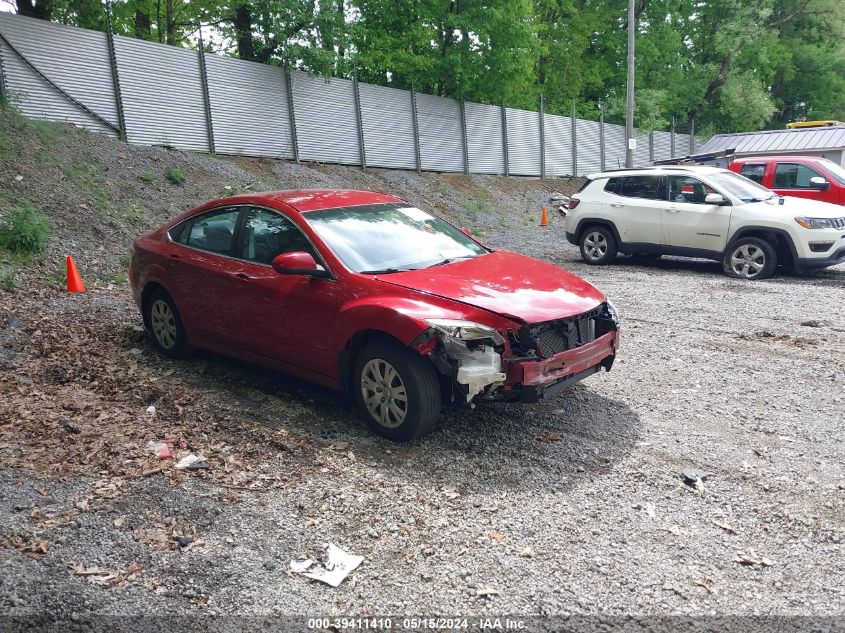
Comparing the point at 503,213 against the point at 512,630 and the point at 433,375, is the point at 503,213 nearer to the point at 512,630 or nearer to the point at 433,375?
the point at 433,375

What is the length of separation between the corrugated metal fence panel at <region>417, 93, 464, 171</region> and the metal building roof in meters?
14.8

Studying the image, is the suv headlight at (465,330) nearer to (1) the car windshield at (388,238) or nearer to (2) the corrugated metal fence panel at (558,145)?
(1) the car windshield at (388,238)

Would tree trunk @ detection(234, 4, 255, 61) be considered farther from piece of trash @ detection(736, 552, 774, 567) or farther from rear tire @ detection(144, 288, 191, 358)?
piece of trash @ detection(736, 552, 774, 567)

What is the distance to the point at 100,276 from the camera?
984 centimetres

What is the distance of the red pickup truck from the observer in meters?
12.8

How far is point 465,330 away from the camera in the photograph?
4.34 meters

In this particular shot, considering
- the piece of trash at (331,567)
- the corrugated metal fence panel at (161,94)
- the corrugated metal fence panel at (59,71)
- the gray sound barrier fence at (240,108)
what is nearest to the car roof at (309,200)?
the piece of trash at (331,567)

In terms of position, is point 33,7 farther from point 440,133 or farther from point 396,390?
point 396,390

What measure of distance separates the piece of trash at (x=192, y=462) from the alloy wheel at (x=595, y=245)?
980 cm

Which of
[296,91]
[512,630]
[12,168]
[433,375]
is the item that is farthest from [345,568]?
[296,91]

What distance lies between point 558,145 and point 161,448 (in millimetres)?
27396

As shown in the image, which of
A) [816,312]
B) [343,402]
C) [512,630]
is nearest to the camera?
[512,630]

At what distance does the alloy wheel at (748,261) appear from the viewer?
423 inches

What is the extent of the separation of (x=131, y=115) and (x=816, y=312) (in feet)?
44.2
